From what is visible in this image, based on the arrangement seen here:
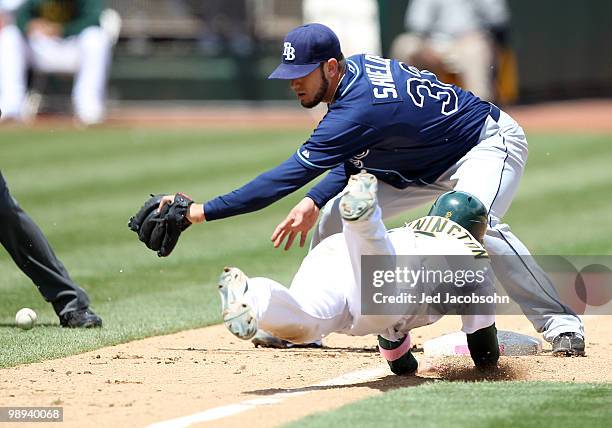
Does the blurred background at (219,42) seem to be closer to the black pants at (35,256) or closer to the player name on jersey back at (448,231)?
the black pants at (35,256)

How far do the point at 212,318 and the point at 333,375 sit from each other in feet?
6.21

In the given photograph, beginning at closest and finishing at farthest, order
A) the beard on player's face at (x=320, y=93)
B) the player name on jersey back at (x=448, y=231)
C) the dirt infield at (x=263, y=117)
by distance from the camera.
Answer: the player name on jersey back at (x=448, y=231), the beard on player's face at (x=320, y=93), the dirt infield at (x=263, y=117)

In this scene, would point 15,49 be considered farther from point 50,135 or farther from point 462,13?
point 462,13

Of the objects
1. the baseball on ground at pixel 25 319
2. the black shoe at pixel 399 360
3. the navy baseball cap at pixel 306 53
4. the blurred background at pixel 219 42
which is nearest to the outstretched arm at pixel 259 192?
the navy baseball cap at pixel 306 53

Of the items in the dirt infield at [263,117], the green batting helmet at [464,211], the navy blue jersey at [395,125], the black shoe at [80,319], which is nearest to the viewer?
the green batting helmet at [464,211]

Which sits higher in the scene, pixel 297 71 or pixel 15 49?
pixel 297 71

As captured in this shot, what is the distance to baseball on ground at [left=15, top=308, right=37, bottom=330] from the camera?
7.04 metres

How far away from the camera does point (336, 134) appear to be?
5770 millimetres

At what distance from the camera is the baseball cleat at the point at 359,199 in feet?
16.4

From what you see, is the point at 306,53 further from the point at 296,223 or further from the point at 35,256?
the point at 35,256

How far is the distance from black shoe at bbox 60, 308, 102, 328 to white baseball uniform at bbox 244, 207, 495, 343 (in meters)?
1.96

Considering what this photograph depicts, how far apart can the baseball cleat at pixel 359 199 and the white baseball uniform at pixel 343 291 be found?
0.06m

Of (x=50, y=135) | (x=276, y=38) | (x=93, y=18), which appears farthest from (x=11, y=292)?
(x=276, y=38)

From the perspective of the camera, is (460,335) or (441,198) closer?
(441,198)
